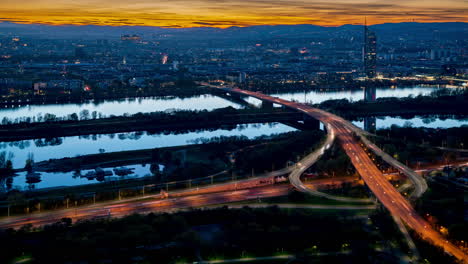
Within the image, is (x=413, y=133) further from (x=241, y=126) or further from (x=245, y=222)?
(x=245, y=222)

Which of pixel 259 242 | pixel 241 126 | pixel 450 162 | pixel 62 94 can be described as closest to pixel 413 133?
pixel 450 162

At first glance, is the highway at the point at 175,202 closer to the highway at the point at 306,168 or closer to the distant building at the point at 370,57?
the highway at the point at 306,168

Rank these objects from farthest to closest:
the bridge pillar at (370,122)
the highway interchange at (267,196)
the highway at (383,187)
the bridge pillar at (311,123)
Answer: the bridge pillar at (370,122) → the bridge pillar at (311,123) → the highway interchange at (267,196) → the highway at (383,187)

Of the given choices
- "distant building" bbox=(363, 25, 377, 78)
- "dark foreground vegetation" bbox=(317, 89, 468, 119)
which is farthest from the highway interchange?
"distant building" bbox=(363, 25, 377, 78)

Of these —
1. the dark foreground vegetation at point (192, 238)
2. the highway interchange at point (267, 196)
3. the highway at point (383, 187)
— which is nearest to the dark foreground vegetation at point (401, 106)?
the highway at point (383, 187)

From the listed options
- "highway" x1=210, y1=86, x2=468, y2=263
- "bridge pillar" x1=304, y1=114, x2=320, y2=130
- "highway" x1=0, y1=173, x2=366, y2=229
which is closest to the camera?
"highway" x1=210, y1=86, x2=468, y2=263

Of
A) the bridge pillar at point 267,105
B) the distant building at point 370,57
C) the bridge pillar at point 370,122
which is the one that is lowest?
the bridge pillar at point 370,122

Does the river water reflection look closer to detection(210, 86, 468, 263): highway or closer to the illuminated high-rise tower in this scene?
detection(210, 86, 468, 263): highway
